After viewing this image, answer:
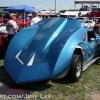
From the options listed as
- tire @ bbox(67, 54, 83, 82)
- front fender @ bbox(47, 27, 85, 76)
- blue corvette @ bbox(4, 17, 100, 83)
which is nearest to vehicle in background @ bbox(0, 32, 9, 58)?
blue corvette @ bbox(4, 17, 100, 83)

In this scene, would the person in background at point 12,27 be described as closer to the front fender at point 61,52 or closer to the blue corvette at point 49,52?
the blue corvette at point 49,52

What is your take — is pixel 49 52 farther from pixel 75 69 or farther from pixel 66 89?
pixel 66 89

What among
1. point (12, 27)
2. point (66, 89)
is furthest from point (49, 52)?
point (12, 27)

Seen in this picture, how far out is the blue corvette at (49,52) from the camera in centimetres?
432

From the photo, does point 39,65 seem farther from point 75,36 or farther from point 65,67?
point 75,36

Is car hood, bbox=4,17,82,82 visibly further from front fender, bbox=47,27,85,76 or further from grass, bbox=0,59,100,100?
grass, bbox=0,59,100,100

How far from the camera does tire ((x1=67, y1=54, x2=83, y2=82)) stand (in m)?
4.71

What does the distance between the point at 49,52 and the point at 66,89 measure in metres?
0.90

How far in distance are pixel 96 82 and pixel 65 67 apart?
113 centimetres

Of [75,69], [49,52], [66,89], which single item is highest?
[49,52]

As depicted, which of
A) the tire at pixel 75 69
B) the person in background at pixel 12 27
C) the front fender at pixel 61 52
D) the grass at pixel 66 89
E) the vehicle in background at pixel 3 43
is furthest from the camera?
the vehicle in background at pixel 3 43

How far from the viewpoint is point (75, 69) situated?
4.75 meters

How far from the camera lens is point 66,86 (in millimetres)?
4684

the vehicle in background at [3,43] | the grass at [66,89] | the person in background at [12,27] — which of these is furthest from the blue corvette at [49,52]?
the vehicle in background at [3,43]
